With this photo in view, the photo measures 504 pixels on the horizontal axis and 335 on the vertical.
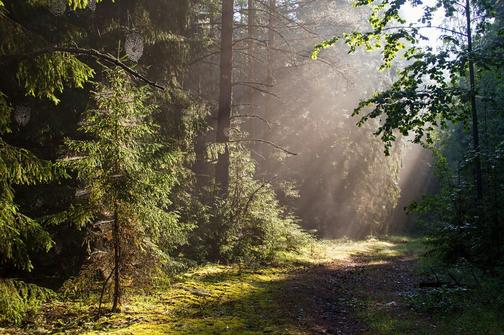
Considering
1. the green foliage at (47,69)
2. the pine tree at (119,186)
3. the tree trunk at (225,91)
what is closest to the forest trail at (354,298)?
the pine tree at (119,186)

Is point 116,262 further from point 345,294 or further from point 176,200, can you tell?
point 345,294

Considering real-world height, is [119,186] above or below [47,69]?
below

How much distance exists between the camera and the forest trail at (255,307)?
655 cm

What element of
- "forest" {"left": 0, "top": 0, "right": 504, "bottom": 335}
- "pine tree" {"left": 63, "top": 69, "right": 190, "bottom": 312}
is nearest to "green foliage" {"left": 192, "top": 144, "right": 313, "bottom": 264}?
"forest" {"left": 0, "top": 0, "right": 504, "bottom": 335}

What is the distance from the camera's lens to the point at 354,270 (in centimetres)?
1404

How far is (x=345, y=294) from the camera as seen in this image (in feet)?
33.5

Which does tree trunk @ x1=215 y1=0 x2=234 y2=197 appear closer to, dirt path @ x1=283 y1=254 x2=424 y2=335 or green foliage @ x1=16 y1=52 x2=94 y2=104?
dirt path @ x1=283 y1=254 x2=424 y2=335

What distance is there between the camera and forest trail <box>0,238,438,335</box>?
6547 mm

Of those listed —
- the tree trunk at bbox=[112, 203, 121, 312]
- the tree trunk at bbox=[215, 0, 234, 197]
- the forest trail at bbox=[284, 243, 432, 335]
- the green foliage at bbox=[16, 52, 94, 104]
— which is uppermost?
the tree trunk at bbox=[215, 0, 234, 197]

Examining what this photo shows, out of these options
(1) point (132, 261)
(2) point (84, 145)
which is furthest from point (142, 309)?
(2) point (84, 145)

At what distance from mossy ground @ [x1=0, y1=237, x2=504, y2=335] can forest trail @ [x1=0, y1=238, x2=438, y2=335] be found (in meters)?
0.01

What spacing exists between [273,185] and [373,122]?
33.6 ft

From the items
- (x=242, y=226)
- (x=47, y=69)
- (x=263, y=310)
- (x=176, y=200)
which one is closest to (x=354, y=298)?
(x=263, y=310)

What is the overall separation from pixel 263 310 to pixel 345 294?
9.82 feet
